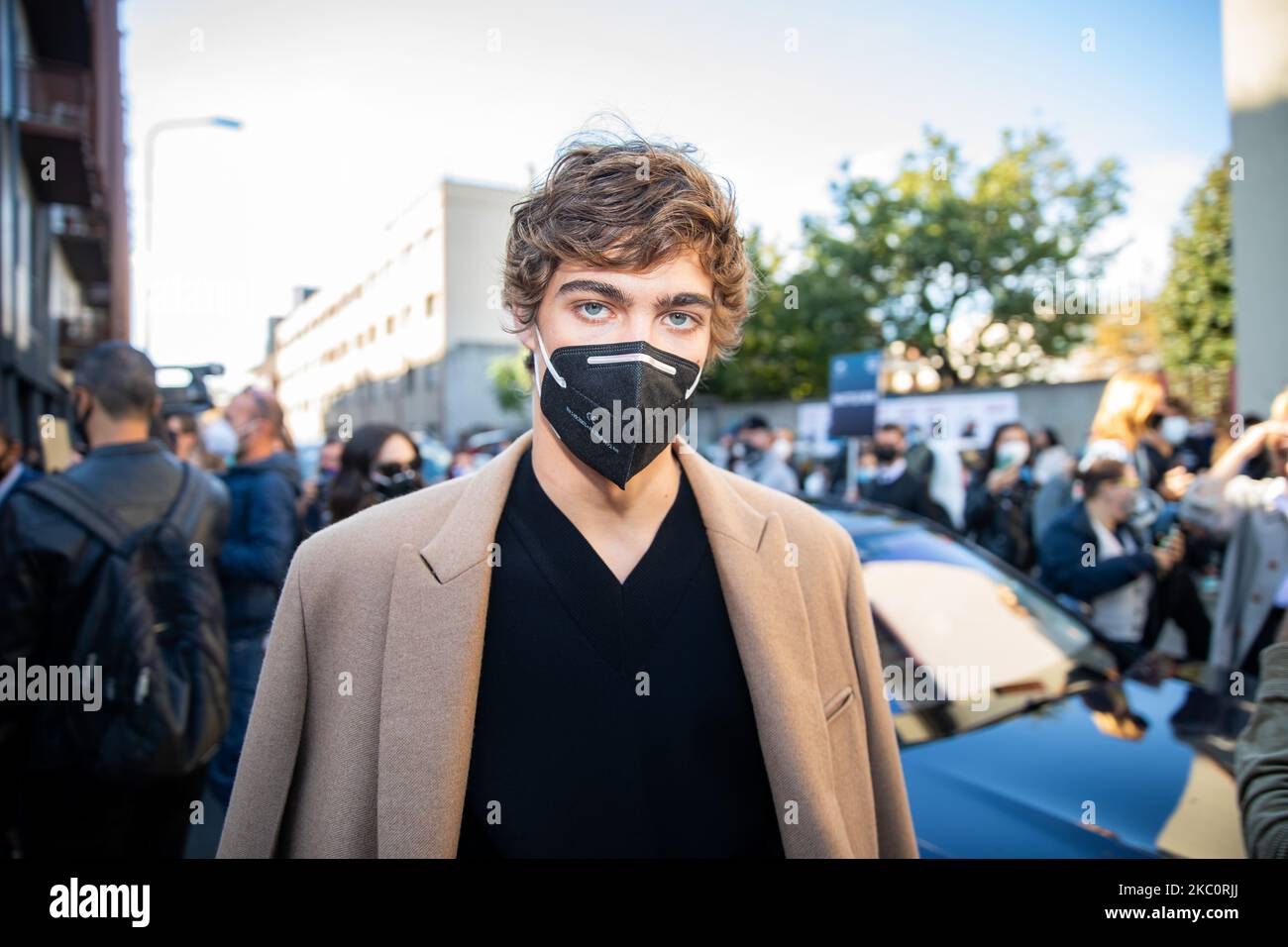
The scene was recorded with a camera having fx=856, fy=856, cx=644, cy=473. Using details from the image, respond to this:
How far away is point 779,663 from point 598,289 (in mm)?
716

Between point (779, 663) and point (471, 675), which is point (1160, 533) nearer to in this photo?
point (779, 663)

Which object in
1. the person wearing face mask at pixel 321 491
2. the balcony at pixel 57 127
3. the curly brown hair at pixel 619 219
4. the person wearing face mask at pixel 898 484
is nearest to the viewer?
the curly brown hair at pixel 619 219

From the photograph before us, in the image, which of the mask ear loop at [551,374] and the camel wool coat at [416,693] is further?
the mask ear loop at [551,374]

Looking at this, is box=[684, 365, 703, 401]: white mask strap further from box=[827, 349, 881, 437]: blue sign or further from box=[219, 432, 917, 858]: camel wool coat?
box=[827, 349, 881, 437]: blue sign

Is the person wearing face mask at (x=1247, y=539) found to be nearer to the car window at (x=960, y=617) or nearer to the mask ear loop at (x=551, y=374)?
the car window at (x=960, y=617)

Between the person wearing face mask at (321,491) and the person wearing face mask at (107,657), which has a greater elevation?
the person wearing face mask at (321,491)

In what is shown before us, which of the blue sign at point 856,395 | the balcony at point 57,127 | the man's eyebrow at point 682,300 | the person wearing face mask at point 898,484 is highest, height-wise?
the balcony at point 57,127

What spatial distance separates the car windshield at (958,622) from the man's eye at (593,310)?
1.73 meters

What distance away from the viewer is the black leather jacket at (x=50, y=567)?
7.62 ft

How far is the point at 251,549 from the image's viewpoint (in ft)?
11.7

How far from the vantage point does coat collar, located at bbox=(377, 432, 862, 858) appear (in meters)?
1.33

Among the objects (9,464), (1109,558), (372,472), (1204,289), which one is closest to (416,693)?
(372,472)

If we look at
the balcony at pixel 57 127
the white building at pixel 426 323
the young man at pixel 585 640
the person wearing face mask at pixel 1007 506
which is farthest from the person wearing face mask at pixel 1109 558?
the white building at pixel 426 323
